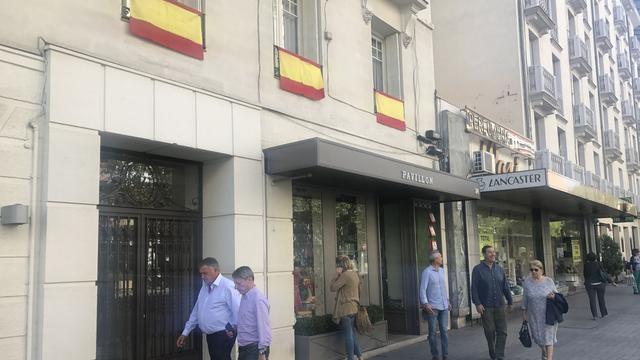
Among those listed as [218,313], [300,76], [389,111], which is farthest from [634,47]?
[218,313]

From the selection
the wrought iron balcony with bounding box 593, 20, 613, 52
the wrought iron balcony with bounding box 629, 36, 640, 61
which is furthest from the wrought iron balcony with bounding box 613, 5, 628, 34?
the wrought iron balcony with bounding box 593, 20, 613, 52

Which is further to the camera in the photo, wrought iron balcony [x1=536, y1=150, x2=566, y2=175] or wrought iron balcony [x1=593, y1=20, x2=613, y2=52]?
wrought iron balcony [x1=593, y1=20, x2=613, y2=52]

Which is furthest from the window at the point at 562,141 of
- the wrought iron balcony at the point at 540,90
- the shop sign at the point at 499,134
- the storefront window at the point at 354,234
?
the storefront window at the point at 354,234

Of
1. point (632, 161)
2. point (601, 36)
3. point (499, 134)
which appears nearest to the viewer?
point (499, 134)

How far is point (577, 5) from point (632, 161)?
14155mm

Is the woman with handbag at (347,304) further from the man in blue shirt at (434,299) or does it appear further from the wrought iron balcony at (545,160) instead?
the wrought iron balcony at (545,160)

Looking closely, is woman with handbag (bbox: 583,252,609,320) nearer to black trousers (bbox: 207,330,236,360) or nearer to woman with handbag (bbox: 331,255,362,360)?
woman with handbag (bbox: 331,255,362,360)

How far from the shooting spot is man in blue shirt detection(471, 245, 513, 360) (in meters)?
8.84

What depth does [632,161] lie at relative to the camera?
35.6m

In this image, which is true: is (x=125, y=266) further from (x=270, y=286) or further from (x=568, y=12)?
(x=568, y=12)

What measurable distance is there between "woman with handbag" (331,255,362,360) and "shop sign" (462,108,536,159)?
22.7 ft

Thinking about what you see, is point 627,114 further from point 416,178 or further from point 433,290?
point 433,290

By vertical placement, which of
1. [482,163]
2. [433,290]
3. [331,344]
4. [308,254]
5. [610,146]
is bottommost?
[331,344]

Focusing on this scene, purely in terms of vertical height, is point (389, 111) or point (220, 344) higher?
point (389, 111)
